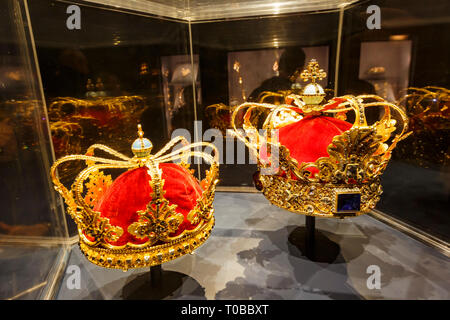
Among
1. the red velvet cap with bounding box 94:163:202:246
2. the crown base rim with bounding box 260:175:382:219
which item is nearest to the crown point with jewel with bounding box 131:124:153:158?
the red velvet cap with bounding box 94:163:202:246

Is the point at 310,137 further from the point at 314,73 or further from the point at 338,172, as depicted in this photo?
the point at 314,73

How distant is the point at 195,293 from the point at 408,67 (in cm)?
187

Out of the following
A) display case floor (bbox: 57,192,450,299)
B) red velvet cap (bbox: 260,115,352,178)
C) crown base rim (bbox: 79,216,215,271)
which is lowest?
display case floor (bbox: 57,192,450,299)

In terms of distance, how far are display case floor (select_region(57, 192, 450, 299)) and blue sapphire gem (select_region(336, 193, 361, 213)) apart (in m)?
0.43

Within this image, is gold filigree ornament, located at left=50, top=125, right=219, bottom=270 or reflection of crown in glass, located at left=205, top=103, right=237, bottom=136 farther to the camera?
reflection of crown in glass, located at left=205, top=103, right=237, bottom=136

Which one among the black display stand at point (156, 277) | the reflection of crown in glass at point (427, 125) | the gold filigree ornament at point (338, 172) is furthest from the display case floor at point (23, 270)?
the reflection of crown in glass at point (427, 125)

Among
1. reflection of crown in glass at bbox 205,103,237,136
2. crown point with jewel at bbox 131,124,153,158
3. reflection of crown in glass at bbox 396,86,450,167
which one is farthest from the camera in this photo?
reflection of crown in glass at bbox 205,103,237,136

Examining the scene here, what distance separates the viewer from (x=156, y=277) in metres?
1.45

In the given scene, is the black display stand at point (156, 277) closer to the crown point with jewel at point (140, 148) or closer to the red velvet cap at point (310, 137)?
the crown point with jewel at point (140, 148)

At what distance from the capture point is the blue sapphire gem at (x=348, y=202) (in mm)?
1312

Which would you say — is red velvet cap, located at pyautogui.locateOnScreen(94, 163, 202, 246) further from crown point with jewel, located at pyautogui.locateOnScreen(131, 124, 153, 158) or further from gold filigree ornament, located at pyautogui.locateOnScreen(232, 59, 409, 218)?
gold filigree ornament, located at pyautogui.locateOnScreen(232, 59, 409, 218)

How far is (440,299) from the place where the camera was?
133 centimetres

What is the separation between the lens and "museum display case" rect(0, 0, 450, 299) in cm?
129

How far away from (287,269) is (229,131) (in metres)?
0.86
